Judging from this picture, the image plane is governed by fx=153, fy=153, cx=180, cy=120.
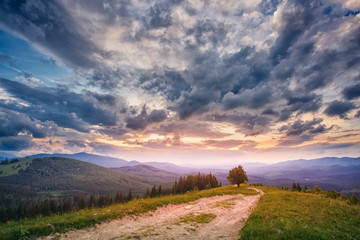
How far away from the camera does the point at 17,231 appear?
11344 mm

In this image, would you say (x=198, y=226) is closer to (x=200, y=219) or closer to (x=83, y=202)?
(x=200, y=219)

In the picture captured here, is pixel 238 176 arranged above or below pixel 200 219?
above

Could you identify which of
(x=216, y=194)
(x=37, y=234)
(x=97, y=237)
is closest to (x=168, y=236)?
(x=97, y=237)

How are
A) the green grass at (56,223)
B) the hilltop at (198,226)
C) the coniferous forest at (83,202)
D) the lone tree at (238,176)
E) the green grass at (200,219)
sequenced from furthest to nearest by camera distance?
the coniferous forest at (83,202), the lone tree at (238,176), the green grass at (200,219), the green grass at (56,223), the hilltop at (198,226)

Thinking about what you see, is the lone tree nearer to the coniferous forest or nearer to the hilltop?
the coniferous forest

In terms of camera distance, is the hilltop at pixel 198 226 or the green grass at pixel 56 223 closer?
the hilltop at pixel 198 226

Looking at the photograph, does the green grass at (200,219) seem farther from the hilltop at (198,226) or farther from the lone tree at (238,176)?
→ the lone tree at (238,176)

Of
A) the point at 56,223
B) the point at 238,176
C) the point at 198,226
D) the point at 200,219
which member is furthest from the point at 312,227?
the point at 238,176

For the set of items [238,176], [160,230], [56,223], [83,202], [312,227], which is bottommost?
[83,202]

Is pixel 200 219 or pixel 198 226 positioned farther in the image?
pixel 200 219

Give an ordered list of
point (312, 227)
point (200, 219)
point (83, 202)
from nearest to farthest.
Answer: point (312, 227) < point (200, 219) < point (83, 202)

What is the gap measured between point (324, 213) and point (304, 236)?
8955mm

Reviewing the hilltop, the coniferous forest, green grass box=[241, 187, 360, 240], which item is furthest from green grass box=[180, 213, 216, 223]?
the coniferous forest

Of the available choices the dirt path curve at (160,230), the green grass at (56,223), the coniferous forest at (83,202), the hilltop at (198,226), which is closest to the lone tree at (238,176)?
the coniferous forest at (83,202)
